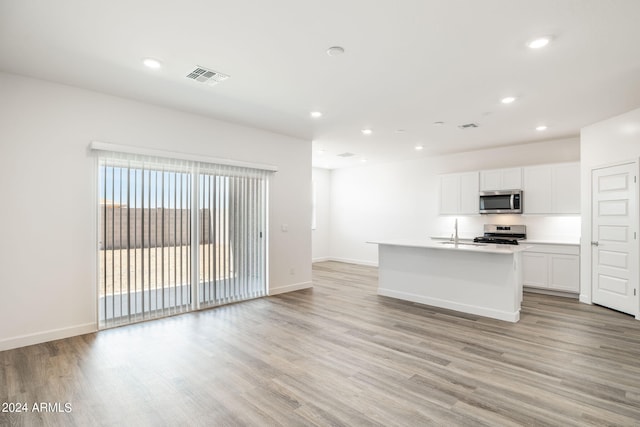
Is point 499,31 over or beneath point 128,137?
over

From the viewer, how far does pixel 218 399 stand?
98.7 inches

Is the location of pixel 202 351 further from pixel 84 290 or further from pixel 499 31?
pixel 499 31

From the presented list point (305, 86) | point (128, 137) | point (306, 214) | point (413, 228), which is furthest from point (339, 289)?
point (128, 137)

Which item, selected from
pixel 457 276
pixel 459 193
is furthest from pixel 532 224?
pixel 457 276

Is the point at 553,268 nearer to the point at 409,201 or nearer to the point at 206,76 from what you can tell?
the point at 409,201

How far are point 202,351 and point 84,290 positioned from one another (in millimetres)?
1740

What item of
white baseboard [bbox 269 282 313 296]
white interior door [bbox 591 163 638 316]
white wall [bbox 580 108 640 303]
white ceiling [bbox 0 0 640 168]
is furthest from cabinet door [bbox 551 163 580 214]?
white baseboard [bbox 269 282 313 296]

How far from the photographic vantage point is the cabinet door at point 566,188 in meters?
5.92

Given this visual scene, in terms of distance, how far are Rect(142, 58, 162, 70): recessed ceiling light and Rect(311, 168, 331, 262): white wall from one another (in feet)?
22.2

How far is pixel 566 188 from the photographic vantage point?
601 centimetres

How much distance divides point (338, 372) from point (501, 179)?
5558 millimetres

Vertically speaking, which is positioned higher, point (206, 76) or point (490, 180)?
point (206, 76)

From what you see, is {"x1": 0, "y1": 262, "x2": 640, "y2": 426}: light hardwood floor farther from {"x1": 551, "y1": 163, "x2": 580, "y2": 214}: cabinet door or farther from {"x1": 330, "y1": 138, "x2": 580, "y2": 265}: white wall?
{"x1": 330, "y1": 138, "x2": 580, "y2": 265}: white wall

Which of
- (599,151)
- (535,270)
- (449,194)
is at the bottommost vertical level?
(535,270)
